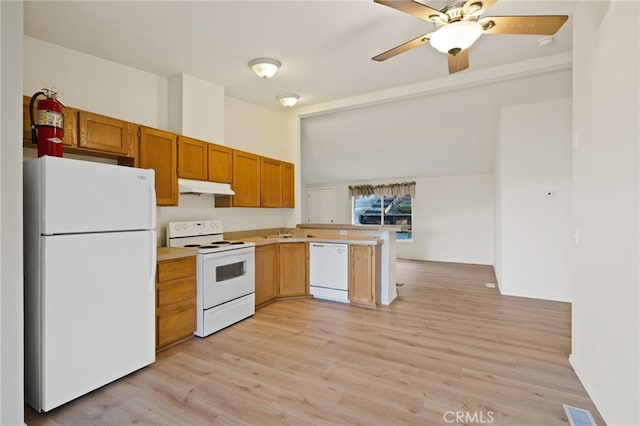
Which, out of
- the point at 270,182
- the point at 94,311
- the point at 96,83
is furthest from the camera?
the point at 270,182

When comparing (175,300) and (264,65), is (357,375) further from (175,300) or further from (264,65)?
(264,65)

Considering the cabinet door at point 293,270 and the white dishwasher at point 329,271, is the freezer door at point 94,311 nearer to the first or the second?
the cabinet door at point 293,270

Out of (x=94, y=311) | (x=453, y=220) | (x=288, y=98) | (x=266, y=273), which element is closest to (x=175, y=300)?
(x=94, y=311)

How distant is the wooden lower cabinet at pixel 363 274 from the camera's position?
3.82 meters

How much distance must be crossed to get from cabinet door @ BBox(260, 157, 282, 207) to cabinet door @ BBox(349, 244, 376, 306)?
1461 millimetres

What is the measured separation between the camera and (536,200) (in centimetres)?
418

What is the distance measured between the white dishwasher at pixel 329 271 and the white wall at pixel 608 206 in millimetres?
2369

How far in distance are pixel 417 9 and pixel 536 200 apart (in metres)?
3.47

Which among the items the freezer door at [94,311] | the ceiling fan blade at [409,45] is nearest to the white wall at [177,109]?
the freezer door at [94,311]

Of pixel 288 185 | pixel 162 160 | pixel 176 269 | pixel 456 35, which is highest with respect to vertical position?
pixel 456 35

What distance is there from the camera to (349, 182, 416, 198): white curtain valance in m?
7.68

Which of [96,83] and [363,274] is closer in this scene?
[96,83]

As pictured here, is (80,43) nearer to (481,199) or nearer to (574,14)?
(574,14)

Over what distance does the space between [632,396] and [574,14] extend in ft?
8.93
